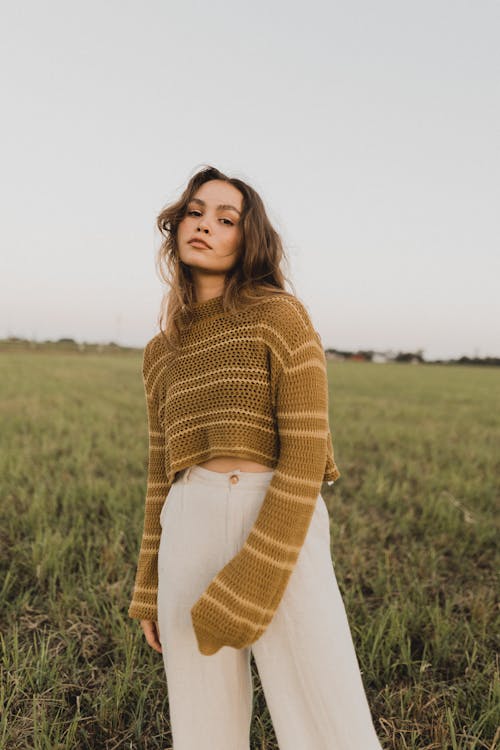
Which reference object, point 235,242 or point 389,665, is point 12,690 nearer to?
point 389,665

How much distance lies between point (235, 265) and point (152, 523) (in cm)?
71

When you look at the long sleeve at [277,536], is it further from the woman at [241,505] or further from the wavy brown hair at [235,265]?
the wavy brown hair at [235,265]

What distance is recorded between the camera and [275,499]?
1009mm

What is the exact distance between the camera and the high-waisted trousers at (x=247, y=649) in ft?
3.44

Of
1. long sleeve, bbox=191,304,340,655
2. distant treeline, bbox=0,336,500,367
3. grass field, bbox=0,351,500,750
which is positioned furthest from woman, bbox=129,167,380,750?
distant treeline, bbox=0,336,500,367

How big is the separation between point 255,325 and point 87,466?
387 cm

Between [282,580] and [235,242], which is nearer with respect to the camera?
[282,580]

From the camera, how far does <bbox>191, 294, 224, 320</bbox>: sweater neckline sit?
124cm

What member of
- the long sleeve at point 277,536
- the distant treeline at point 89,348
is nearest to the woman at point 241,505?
the long sleeve at point 277,536

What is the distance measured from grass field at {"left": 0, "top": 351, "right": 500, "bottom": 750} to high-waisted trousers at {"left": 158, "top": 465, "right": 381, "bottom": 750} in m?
0.72

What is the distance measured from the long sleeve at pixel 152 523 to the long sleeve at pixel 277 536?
0.36 meters

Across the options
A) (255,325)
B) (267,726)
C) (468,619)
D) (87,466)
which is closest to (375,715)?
(267,726)

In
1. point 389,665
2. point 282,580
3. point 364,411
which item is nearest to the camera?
point 282,580

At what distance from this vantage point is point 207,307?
1.25 metres
